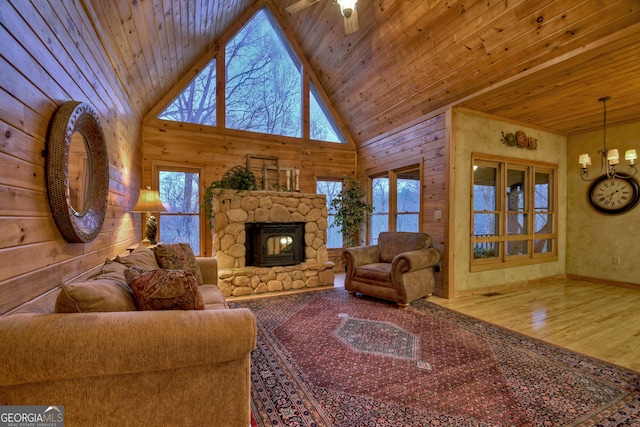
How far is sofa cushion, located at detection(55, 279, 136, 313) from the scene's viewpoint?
120 centimetres

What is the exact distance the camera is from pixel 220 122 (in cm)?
499

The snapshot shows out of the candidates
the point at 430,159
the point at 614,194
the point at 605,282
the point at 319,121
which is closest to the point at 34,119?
the point at 430,159

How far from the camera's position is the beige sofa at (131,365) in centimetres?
104

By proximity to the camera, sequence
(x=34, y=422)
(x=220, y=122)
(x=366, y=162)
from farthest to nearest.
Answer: (x=366, y=162) → (x=220, y=122) → (x=34, y=422)

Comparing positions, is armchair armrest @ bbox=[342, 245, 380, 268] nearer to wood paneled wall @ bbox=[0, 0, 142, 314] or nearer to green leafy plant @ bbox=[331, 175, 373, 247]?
green leafy plant @ bbox=[331, 175, 373, 247]

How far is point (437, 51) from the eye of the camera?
3547 millimetres

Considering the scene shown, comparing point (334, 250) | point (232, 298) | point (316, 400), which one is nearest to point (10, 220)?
point (316, 400)

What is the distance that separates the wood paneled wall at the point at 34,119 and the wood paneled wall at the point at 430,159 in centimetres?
389

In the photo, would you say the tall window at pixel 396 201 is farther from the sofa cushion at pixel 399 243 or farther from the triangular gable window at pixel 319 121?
the triangular gable window at pixel 319 121

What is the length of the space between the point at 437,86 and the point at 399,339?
325cm

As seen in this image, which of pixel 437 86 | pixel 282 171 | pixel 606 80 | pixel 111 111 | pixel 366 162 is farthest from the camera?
pixel 366 162

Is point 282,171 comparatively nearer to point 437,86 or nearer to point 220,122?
point 220,122

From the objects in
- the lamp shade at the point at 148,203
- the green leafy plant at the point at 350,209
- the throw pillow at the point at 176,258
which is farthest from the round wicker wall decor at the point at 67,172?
the green leafy plant at the point at 350,209

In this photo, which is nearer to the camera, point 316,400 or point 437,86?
point 316,400
